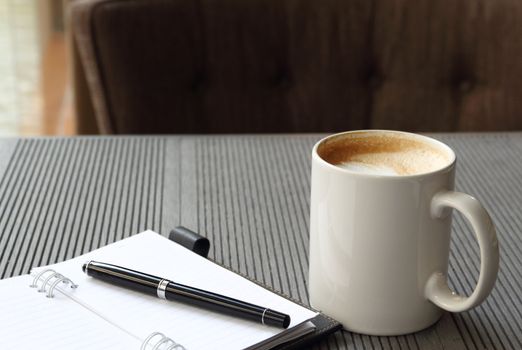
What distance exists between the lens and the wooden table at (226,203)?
1.75 ft

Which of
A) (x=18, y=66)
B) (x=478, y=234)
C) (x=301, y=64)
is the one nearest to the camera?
(x=478, y=234)

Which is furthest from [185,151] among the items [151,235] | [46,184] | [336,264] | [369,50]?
[369,50]

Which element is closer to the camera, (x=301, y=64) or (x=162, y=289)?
(x=162, y=289)

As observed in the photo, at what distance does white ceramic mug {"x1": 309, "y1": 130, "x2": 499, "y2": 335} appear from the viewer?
448mm

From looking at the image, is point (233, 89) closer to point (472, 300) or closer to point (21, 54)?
point (472, 300)

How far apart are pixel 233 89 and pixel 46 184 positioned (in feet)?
1.91

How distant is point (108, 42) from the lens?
3.91 feet

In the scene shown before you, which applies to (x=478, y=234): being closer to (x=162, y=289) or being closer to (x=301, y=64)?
(x=162, y=289)

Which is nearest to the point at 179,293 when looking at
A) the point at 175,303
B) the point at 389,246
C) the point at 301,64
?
the point at 175,303

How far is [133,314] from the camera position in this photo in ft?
1.54

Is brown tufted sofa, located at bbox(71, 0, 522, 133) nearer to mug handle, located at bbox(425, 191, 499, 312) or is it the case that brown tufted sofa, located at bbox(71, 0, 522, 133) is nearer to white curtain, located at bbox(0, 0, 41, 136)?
mug handle, located at bbox(425, 191, 499, 312)

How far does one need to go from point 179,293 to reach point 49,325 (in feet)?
0.26

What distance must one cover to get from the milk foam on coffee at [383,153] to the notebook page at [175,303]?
10 cm

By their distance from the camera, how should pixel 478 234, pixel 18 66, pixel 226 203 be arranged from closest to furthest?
1. pixel 478 234
2. pixel 226 203
3. pixel 18 66
